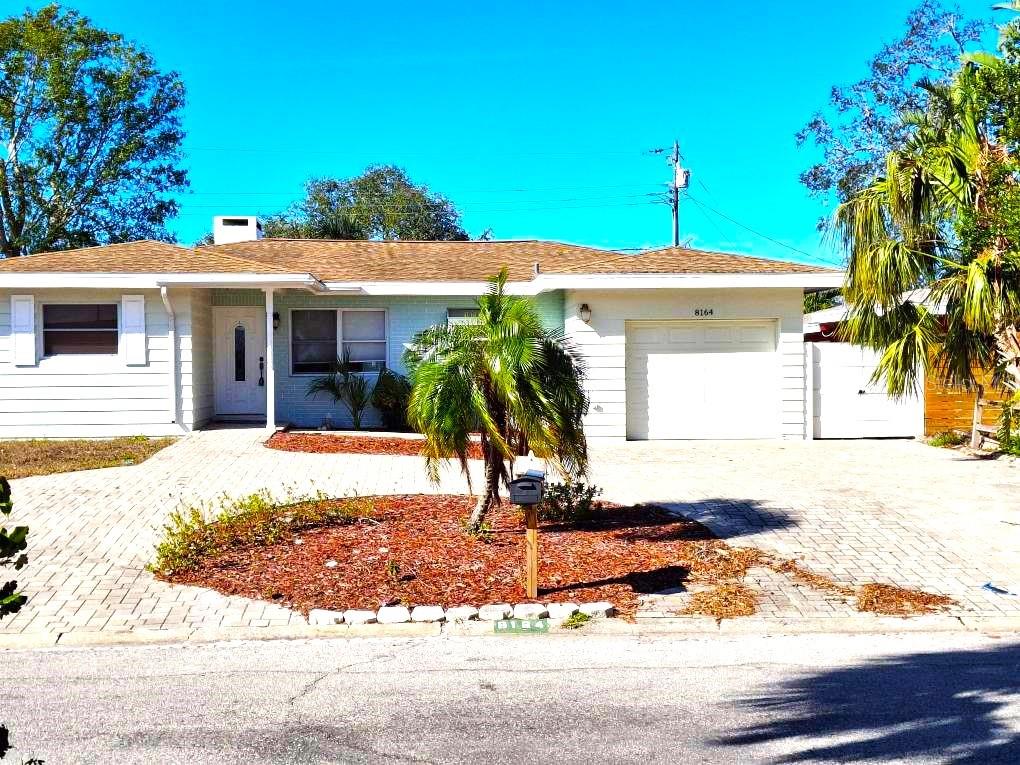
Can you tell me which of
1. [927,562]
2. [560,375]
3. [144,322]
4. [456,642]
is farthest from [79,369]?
[927,562]

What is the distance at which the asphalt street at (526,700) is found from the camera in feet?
14.1

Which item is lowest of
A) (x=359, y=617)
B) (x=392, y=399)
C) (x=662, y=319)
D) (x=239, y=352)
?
(x=359, y=617)

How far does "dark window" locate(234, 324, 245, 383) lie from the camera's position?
740 inches

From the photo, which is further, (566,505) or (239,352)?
(239,352)

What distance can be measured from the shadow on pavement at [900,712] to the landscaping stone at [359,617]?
259 centimetres

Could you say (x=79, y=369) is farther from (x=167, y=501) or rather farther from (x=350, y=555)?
(x=350, y=555)

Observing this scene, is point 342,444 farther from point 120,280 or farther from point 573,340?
point 120,280

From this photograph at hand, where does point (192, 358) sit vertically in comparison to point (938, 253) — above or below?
below

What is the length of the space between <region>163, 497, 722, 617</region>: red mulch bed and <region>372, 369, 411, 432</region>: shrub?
28.1 feet

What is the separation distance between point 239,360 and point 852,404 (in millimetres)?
11992

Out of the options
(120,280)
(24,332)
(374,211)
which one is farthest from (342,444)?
(374,211)

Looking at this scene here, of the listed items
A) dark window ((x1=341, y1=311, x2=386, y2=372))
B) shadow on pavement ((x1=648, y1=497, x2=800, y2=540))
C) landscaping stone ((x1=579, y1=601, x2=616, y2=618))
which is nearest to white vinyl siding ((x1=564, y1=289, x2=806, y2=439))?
dark window ((x1=341, y1=311, x2=386, y2=372))

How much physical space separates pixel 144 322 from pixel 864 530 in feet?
41.5

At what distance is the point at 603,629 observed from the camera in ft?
20.3
